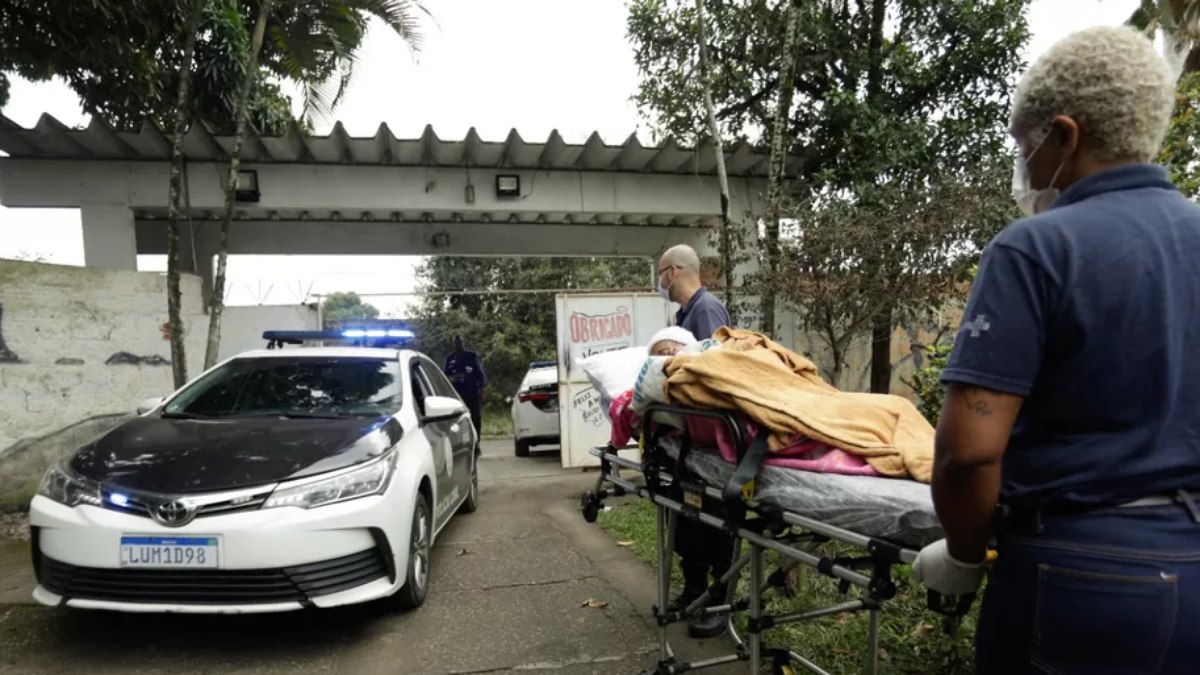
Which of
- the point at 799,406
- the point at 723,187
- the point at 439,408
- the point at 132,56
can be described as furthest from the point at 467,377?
the point at 799,406

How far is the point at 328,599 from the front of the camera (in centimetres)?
315

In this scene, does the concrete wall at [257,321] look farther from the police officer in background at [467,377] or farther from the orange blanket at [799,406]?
the orange blanket at [799,406]

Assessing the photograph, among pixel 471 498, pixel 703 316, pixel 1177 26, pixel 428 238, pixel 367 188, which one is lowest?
pixel 471 498

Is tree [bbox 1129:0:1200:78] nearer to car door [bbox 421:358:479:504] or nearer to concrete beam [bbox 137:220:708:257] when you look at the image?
concrete beam [bbox 137:220:708:257]

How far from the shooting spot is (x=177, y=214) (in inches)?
260

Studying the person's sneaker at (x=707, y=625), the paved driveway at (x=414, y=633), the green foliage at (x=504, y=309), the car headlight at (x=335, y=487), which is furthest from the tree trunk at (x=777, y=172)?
the green foliage at (x=504, y=309)

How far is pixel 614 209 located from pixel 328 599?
6347 mm

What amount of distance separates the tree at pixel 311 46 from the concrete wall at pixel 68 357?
56cm

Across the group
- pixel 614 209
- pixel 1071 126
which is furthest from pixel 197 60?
pixel 1071 126

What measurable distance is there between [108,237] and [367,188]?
2.73m

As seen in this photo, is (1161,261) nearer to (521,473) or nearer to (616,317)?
(616,317)

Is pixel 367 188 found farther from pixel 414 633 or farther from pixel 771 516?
pixel 771 516

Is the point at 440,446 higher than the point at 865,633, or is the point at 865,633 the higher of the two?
the point at 440,446

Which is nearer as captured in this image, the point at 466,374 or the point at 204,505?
the point at 204,505
